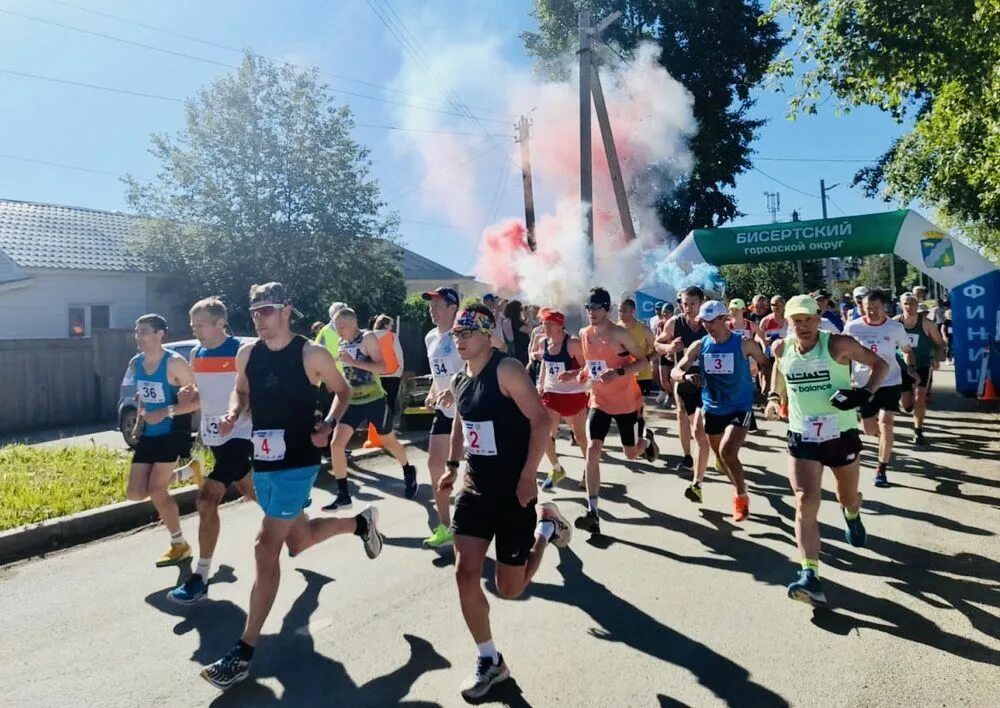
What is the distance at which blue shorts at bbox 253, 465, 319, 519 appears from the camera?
3.87 m

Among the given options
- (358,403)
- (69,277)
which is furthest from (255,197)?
(358,403)

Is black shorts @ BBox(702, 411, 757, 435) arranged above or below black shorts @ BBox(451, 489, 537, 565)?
above

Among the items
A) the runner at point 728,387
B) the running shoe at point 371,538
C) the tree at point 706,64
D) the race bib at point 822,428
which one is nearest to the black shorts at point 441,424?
the running shoe at point 371,538

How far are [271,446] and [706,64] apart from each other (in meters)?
30.4

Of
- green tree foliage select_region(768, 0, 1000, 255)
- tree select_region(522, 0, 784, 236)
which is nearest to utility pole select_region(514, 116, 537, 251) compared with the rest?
tree select_region(522, 0, 784, 236)

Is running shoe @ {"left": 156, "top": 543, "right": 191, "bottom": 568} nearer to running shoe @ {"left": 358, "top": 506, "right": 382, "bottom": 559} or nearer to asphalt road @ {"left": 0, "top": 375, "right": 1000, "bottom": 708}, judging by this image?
asphalt road @ {"left": 0, "top": 375, "right": 1000, "bottom": 708}

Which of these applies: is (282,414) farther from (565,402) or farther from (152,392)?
(565,402)

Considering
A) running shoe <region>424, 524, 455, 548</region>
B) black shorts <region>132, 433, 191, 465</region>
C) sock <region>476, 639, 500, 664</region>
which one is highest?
black shorts <region>132, 433, 191, 465</region>

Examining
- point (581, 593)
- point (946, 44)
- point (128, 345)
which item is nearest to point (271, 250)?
point (128, 345)

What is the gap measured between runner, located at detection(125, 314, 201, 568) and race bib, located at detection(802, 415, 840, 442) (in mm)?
4131

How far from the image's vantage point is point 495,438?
3623 mm

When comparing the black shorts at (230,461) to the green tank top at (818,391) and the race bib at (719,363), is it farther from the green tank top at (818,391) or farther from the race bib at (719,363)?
the race bib at (719,363)

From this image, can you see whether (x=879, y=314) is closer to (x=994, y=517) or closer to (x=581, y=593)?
(x=994, y=517)

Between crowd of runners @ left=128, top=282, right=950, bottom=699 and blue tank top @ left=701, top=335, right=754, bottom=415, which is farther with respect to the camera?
blue tank top @ left=701, top=335, right=754, bottom=415
